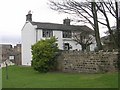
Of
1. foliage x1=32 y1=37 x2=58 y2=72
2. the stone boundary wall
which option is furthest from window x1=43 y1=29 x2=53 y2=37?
the stone boundary wall

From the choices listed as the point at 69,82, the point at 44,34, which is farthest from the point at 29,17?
the point at 69,82

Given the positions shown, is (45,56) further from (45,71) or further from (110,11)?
(110,11)

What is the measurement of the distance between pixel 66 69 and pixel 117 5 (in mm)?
9215

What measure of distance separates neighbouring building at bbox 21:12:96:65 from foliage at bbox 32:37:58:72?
21878 millimetres

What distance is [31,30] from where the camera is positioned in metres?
60.6

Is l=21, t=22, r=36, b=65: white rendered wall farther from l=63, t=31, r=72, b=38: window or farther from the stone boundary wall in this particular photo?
the stone boundary wall

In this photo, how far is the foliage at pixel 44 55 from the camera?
3497 cm

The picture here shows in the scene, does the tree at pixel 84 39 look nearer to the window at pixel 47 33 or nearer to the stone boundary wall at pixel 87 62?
the window at pixel 47 33

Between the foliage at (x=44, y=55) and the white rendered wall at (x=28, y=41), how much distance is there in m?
22.6

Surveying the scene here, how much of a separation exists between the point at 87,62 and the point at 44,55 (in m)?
6.03

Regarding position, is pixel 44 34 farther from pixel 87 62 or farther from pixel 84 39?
pixel 87 62

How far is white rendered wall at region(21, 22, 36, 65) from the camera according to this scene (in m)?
59.3

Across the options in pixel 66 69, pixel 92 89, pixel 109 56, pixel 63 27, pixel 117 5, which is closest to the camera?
pixel 92 89

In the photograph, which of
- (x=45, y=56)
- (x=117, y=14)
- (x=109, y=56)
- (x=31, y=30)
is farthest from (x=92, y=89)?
(x=31, y=30)
